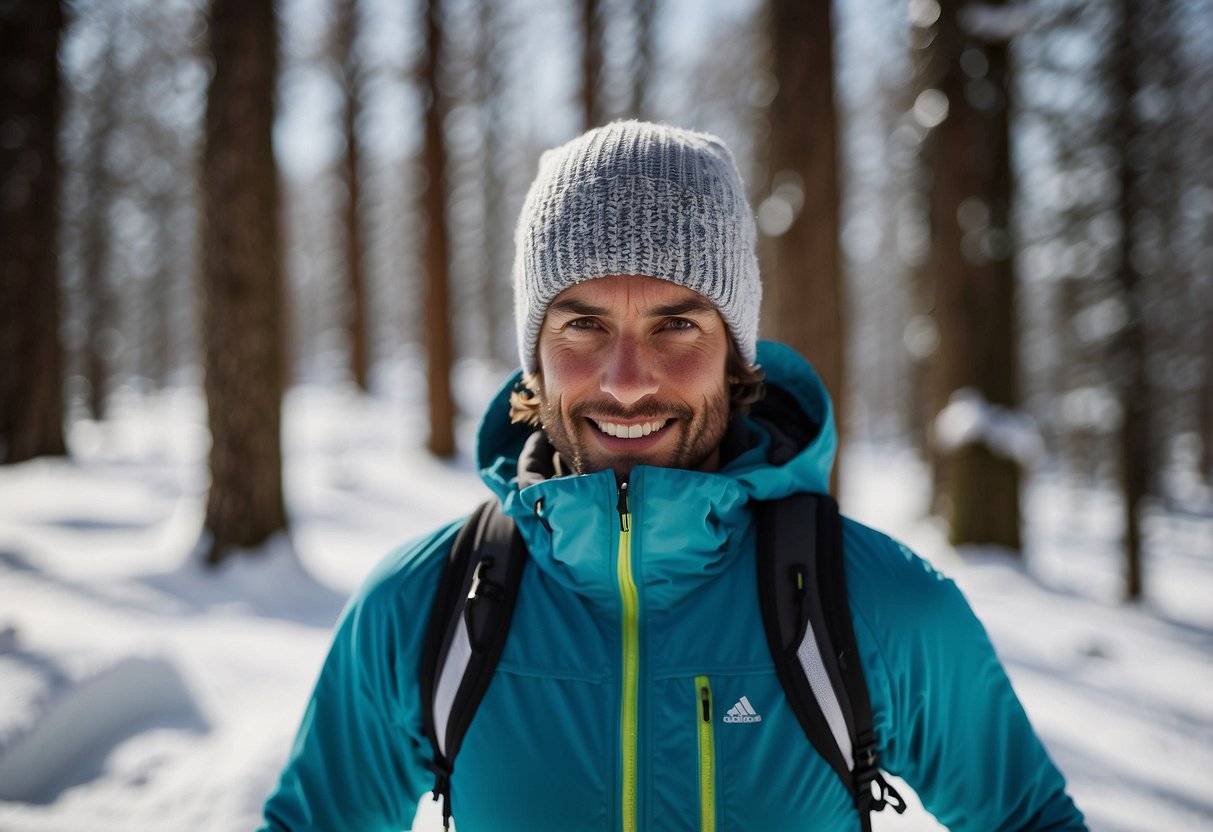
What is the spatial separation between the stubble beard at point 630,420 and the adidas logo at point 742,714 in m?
0.52

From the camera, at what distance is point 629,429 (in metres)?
1.53

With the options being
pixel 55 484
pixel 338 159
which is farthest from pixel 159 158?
pixel 55 484

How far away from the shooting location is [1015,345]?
7.43 metres

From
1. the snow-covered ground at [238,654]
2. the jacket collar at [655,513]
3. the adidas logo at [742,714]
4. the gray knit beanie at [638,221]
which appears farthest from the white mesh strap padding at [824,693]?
the snow-covered ground at [238,654]

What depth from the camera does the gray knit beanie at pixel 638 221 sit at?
162 centimetres

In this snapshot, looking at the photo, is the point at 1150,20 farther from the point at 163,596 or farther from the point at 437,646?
the point at 163,596

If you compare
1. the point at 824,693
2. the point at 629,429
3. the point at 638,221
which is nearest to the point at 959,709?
the point at 824,693

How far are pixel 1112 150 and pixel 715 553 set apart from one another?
998 centimetres

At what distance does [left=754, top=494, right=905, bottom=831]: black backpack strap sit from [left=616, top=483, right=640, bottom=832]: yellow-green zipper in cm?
27

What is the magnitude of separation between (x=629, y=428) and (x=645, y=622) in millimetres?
419

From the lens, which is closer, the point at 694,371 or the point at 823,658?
the point at 823,658

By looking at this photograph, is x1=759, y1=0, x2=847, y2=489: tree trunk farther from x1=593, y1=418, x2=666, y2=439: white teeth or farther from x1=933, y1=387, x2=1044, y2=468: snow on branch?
x1=593, y1=418, x2=666, y2=439: white teeth

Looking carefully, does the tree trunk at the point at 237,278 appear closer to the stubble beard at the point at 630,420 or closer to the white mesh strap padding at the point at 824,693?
the stubble beard at the point at 630,420

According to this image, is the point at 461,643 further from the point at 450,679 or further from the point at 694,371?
the point at 694,371
